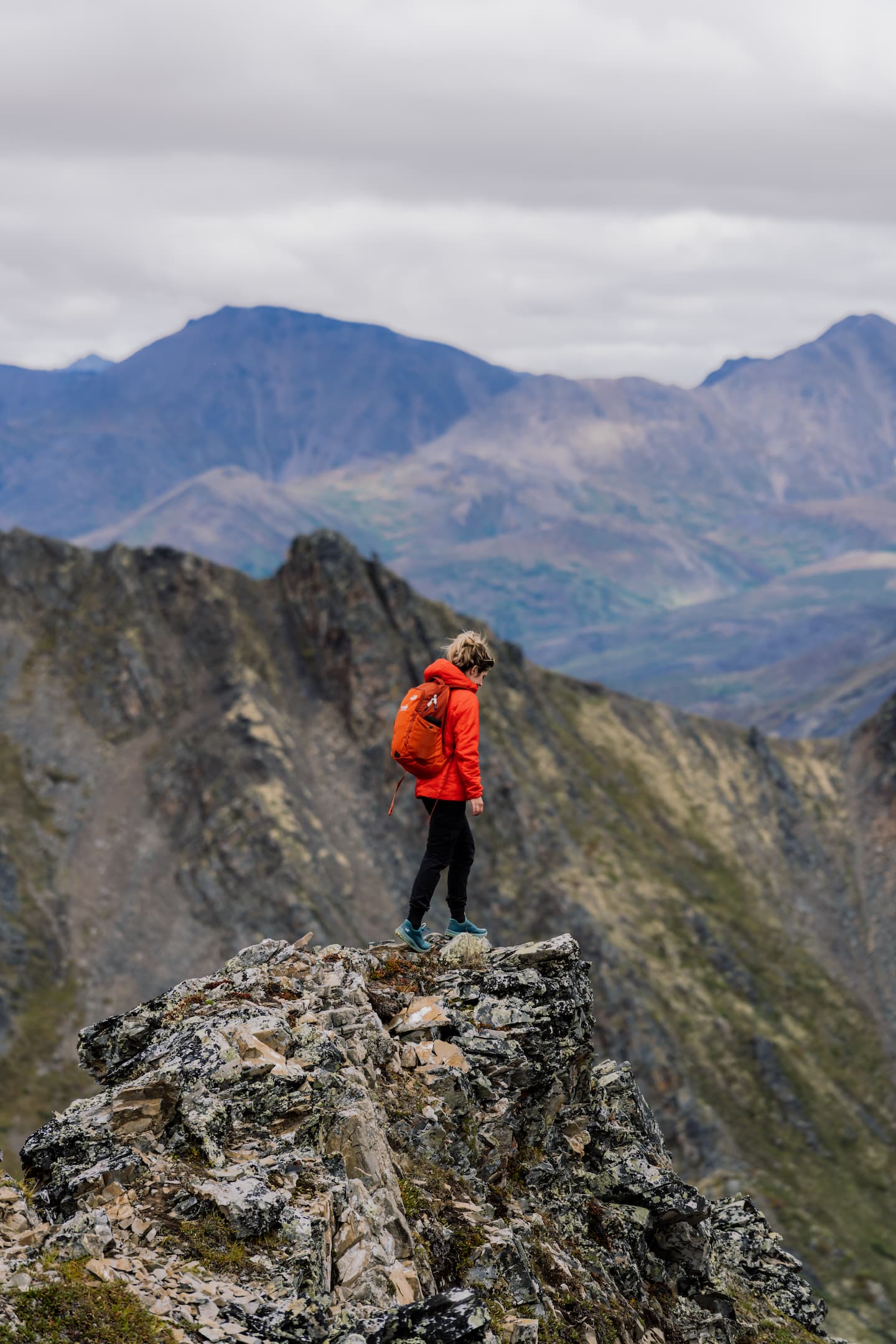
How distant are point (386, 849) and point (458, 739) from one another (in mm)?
94656

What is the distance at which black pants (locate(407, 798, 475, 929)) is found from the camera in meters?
19.3

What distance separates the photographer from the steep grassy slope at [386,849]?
97188mm

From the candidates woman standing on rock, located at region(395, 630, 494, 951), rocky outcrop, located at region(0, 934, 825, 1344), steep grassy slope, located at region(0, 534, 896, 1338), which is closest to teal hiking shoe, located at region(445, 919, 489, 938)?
rocky outcrop, located at region(0, 934, 825, 1344)

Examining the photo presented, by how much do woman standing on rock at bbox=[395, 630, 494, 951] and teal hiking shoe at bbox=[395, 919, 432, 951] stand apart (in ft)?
0.67

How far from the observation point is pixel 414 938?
20.3 m

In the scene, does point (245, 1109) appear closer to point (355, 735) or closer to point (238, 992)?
point (238, 992)

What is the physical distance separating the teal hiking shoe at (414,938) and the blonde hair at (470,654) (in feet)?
16.1

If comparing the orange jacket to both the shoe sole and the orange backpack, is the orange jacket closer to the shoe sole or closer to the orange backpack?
the orange backpack

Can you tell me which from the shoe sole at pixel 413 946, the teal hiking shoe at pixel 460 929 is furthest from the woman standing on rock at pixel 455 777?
the teal hiking shoe at pixel 460 929

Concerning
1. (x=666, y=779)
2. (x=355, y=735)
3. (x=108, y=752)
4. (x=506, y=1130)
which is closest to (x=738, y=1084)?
(x=666, y=779)

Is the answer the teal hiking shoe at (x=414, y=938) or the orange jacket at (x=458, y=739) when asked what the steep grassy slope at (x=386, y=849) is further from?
the orange jacket at (x=458, y=739)

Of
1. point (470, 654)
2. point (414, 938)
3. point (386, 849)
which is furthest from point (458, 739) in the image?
point (386, 849)

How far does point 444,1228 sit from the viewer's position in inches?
579

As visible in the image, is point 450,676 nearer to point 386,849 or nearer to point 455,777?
point 455,777
